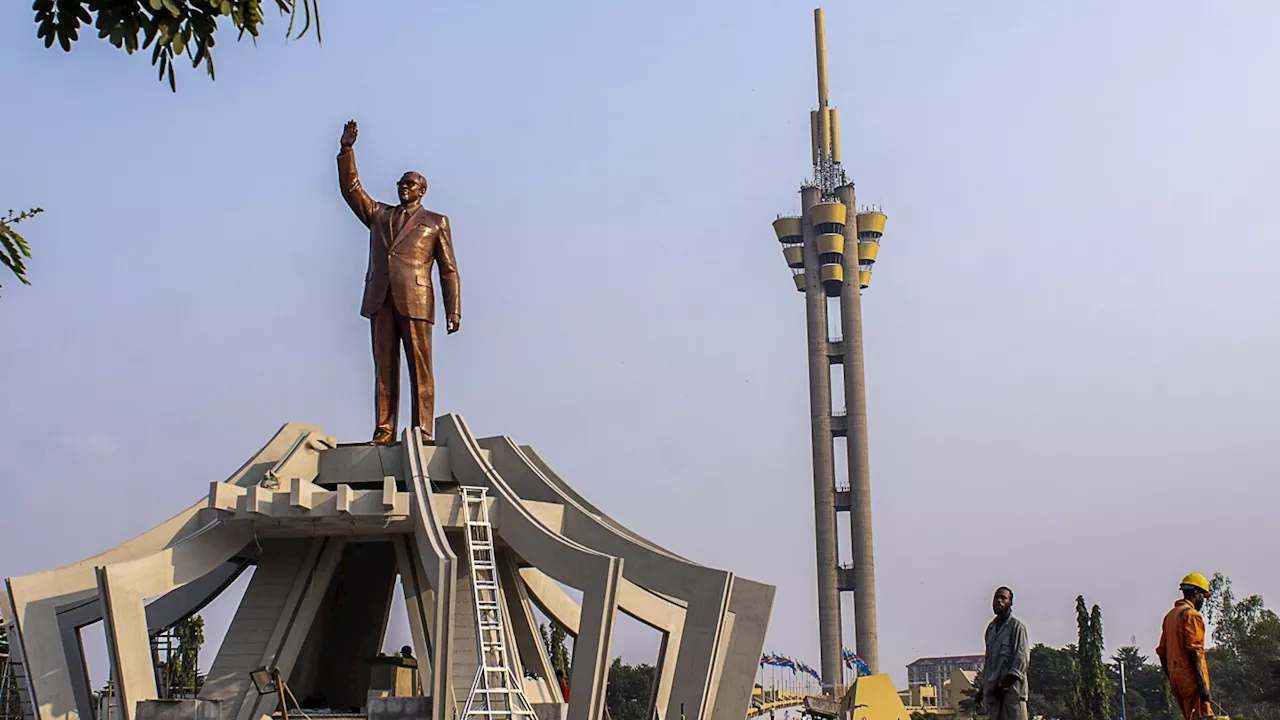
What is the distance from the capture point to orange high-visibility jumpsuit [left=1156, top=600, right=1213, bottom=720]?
8.32m

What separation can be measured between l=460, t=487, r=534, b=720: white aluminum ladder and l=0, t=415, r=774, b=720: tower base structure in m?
0.21

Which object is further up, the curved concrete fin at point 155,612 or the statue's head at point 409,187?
the statue's head at point 409,187

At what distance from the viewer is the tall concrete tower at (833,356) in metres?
70.3

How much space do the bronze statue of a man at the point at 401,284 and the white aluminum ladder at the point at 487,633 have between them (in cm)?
233

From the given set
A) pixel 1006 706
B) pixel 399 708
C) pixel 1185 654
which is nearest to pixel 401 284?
pixel 399 708

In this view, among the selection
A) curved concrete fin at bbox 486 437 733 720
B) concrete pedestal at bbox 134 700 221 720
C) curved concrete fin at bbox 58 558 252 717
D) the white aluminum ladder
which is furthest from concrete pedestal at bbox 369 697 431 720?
curved concrete fin at bbox 58 558 252 717

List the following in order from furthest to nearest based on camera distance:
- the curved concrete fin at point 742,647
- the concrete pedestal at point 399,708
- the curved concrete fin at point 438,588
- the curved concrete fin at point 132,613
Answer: the curved concrete fin at point 742,647 < the curved concrete fin at point 132,613 < the curved concrete fin at point 438,588 < the concrete pedestal at point 399,708

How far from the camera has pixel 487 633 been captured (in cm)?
1839

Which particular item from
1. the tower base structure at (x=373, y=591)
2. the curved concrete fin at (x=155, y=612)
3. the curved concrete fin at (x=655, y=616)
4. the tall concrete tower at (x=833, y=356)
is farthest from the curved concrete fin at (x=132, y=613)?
the tall concrete tower at (x=833, y=356)

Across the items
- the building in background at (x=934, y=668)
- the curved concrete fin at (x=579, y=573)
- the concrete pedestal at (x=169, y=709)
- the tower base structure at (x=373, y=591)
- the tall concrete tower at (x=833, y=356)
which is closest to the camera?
the concrete pedestal at (x=169, y=709)

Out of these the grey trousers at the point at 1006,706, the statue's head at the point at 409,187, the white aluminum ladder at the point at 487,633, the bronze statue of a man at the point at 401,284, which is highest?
the statue's head at the point at 409,187

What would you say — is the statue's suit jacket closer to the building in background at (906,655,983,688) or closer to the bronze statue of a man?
the bronze statue of a man

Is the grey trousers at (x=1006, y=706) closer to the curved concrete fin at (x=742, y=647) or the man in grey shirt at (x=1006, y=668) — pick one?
the man in grey shirt at (x=1006, y=668)

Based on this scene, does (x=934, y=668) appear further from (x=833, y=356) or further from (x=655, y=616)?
(x=655, y=616)
